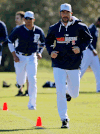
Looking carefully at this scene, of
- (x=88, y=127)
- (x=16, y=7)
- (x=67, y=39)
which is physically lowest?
(x=88, y=127)

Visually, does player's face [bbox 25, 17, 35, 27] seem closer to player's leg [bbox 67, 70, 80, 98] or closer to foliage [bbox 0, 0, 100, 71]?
player's leg [bbox 67, 70, 80, 98]

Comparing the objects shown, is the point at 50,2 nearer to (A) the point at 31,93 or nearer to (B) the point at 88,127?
(A) the point at 31,93

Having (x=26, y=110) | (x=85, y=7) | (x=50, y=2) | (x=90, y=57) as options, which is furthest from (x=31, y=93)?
(x=85, y=7)

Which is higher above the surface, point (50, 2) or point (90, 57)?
point (50, 2)

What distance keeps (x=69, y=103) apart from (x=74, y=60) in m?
4.07

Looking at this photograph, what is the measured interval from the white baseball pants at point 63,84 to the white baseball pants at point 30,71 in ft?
8.24

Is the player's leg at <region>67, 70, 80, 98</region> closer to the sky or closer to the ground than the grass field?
closer to the sky

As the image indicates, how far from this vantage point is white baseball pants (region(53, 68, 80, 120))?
312 inches

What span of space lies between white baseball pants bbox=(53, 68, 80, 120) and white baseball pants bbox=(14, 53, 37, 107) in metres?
2.51

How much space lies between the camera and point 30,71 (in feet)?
36.0

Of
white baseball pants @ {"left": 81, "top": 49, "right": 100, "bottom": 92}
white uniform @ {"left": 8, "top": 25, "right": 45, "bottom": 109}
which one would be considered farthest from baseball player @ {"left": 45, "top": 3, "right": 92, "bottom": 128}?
white baseball pants @ {"left": 81, "top": 49, "right": 100, "bottom": 92}

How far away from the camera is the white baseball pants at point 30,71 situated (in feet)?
35.6

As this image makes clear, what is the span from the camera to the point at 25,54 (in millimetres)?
11461

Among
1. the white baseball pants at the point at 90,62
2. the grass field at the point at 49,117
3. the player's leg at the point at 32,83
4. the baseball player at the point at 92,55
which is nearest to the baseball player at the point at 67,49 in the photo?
the grass field at the point at 49,117
